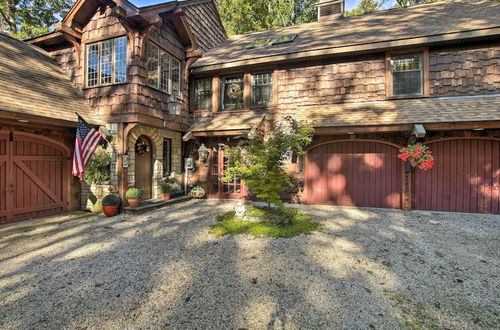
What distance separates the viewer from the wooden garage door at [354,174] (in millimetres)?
7660

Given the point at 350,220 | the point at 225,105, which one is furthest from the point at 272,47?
the point at 350,220

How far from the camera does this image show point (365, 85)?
26.1 feet

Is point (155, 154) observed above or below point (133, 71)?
below

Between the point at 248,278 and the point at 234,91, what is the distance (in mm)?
7670

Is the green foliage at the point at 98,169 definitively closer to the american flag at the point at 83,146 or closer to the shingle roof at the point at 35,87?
the shingle roof at the point at 35,87

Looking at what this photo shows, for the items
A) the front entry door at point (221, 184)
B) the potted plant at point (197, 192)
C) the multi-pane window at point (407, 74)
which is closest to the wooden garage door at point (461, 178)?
the multi-pane window at point (407, 74)

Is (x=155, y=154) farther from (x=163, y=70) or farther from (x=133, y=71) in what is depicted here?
(x=163, y=70)

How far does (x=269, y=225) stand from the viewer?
5.70 m

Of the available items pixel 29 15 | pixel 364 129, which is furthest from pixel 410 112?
pixel 29 15

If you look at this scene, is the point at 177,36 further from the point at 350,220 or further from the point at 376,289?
the point at 376,289

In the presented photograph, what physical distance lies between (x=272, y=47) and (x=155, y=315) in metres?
9.83

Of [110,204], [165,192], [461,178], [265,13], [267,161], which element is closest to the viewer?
[267,161]

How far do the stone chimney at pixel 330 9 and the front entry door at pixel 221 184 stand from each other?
345 inches

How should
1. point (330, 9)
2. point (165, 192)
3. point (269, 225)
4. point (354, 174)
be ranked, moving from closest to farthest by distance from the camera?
point (269, 225)
point (354, 174)
point (165, 192)
point (330, 9)
